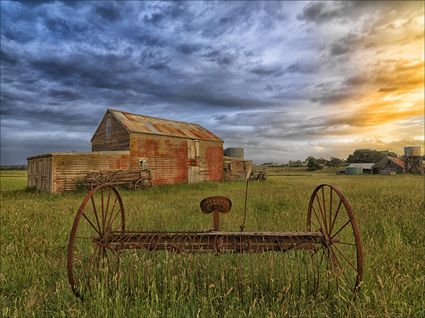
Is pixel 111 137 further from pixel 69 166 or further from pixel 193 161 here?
pixel 193 161

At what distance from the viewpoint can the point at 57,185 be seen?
19.8 meters

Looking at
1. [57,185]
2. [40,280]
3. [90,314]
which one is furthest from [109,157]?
[90,314]

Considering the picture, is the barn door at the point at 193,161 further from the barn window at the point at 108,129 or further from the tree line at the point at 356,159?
the tree line at the point at 356,159

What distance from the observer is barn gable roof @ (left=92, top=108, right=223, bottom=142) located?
79.8 ft

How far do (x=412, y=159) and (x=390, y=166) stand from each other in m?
4.38

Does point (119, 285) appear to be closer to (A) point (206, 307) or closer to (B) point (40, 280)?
(A) point (206, 307)

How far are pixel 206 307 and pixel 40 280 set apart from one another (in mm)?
2790

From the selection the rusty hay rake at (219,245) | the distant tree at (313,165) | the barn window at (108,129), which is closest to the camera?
the rusty hay rake at (219,245)

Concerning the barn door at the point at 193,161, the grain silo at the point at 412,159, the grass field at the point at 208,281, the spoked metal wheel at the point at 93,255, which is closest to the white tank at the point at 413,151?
the grain silo at the point at 412,159

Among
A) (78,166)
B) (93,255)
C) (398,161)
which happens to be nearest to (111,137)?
(78,166)

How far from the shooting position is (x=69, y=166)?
66.9 ft

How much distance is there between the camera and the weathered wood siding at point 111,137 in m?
23.7

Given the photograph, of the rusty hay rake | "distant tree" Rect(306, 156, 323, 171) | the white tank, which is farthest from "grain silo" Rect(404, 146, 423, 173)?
the rusty hay rake

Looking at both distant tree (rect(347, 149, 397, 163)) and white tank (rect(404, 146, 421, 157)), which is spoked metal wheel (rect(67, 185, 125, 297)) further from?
distant tree (rect(347, 149, 397, 163))
